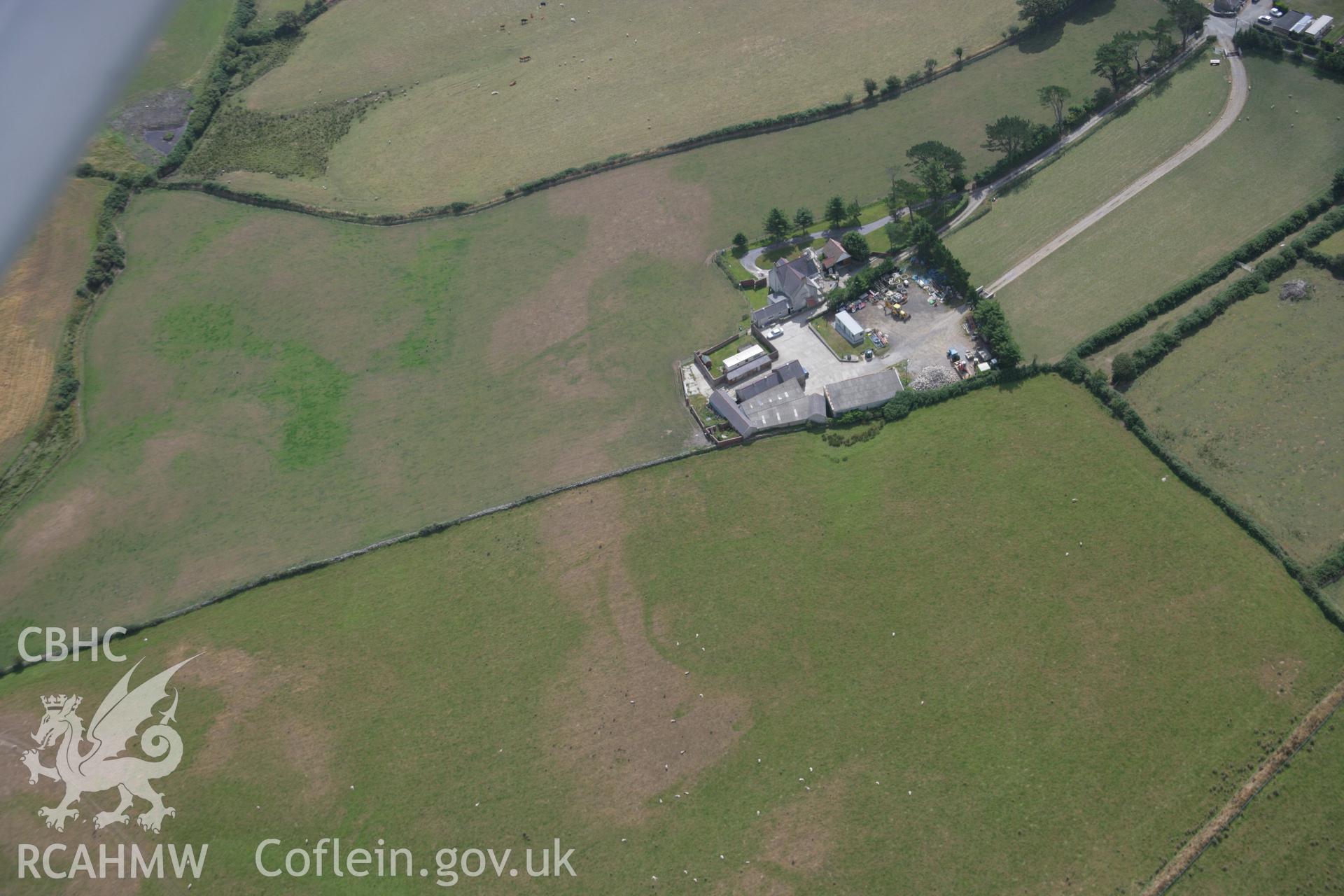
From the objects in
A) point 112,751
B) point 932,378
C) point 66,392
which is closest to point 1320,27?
point 932,378

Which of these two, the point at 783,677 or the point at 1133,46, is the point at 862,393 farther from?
the point at 1133,46

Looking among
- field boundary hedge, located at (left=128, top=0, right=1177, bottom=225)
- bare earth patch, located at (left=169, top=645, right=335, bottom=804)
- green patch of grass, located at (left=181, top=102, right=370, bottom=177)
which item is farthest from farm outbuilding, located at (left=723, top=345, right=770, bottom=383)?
green patch of grass, located at (left=181, top=102, right=370, bottom=177)

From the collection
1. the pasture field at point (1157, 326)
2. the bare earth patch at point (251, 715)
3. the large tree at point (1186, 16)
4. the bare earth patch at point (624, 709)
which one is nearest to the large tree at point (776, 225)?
the pasture field at point (1157, 326)

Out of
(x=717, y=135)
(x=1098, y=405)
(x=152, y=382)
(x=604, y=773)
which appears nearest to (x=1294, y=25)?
(x=1098, y=405)

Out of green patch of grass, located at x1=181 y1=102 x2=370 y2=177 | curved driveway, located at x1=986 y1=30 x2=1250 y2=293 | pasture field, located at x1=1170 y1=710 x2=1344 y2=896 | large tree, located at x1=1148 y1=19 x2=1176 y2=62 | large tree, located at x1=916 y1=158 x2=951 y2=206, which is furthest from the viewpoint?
green patch of grass, located at x1=181 y1=102 x2=370 y2=177

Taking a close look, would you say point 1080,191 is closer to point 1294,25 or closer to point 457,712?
point 1294,25

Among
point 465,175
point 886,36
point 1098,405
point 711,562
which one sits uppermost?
point 886,36

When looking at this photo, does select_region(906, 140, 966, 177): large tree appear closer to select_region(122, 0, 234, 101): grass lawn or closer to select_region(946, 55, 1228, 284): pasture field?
select_region(946, 55, 1228, 284): pasture field

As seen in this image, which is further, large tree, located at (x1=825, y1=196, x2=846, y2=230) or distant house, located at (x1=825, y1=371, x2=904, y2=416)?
large tree, located at (x1=825, y1=196, x2=846, y2=230)

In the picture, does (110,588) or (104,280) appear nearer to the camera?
(110,588)
